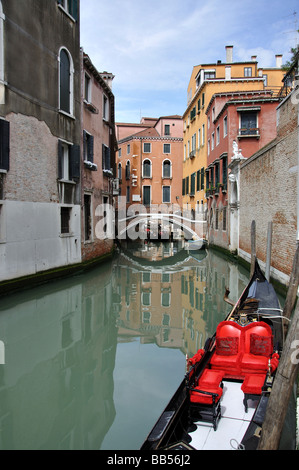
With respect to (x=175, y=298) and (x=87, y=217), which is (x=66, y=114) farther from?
(x=175, y=298)

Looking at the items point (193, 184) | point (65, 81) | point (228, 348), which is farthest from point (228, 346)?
point (193, 184)

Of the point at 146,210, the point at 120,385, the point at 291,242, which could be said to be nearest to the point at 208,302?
the point at 291,242

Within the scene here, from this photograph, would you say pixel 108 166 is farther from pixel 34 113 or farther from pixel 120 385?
pixel 120 385

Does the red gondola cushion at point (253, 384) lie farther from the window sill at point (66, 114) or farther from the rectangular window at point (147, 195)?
the rectangular window at point (147, 195)

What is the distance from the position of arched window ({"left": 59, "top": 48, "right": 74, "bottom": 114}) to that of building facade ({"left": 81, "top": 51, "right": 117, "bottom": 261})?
0.95 meters

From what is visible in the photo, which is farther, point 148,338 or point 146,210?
point 146,210

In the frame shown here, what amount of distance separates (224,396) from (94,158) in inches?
416

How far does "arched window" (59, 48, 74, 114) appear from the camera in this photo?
995cm

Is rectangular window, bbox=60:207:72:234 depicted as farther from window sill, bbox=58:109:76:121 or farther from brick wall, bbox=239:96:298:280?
brick wall, bbox=239:96:298:280

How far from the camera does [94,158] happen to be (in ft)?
41.9

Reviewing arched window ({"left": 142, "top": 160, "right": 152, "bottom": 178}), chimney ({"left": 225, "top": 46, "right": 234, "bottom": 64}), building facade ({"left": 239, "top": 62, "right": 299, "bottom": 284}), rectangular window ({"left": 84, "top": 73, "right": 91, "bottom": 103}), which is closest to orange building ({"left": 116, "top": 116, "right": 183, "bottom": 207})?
arched window ({"left": 142, "top": 160, "right": 152, "bottom": 178})

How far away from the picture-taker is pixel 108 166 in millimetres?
14383

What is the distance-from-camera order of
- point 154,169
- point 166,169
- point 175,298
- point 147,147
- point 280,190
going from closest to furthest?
point 280,190
point 175,298
point 147,147
point 154,169
point 166,169
